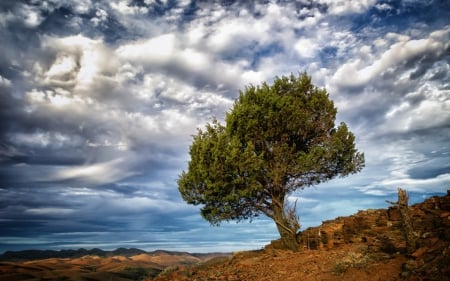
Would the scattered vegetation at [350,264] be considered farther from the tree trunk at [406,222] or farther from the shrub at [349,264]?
the tree trunk at [406,222]

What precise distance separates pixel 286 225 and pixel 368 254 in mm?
9403

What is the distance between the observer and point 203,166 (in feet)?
69.8

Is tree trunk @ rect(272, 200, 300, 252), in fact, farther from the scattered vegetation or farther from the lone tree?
the scattered vegetation

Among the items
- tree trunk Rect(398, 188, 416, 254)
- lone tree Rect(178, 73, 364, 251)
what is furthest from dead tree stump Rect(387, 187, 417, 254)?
lone tree Rect(178, 73, 364, 251)

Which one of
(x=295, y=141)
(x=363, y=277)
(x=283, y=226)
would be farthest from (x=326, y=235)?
(x=363, y=277)

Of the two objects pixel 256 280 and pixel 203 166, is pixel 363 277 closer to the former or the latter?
pixel 256 280

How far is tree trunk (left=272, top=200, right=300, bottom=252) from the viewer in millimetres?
21589

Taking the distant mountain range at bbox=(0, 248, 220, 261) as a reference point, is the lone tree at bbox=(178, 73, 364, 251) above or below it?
above

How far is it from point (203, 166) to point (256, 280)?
958cm

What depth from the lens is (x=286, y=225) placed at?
22.1 metres

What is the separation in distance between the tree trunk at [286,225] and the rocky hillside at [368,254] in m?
1.06

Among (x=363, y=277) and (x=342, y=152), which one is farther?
(x=342, y=152)

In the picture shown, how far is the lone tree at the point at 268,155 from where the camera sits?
69.5 ft

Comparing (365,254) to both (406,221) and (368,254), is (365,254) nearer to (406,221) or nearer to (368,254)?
(368,254)
